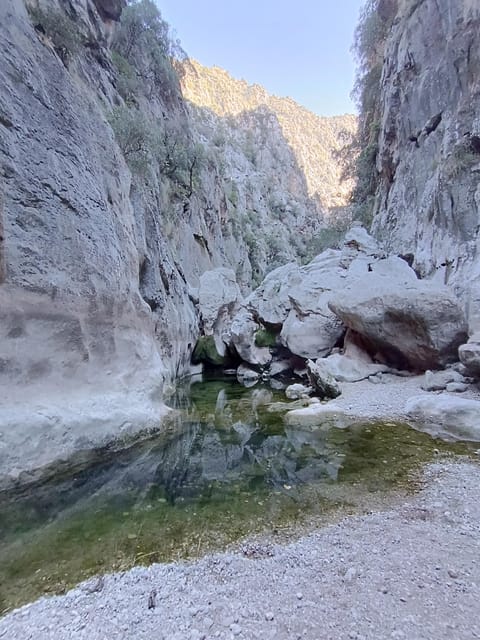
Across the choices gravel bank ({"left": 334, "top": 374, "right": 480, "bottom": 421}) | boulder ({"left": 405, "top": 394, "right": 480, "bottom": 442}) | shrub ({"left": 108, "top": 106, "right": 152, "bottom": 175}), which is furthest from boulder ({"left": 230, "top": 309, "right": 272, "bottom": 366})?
boulder ({"left": 405, "top": 394, "right": 480, "bottom": 442})

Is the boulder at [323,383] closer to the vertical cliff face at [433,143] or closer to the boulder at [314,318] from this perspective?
the boulder at [314,318]

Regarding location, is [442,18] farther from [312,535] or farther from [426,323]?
[312,535]

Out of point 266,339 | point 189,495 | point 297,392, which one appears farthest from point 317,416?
point 266,339

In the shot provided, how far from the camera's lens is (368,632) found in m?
2.08

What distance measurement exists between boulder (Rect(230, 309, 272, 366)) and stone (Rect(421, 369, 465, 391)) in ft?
26.2

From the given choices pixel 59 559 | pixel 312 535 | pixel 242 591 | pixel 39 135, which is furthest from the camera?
pixel 39 135

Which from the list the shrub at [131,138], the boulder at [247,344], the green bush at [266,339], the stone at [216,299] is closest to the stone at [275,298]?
the green bush at [266,339]

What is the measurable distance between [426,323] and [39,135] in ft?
34.4

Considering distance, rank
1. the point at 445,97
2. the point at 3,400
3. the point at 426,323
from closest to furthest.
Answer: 1. the point at 3,400
2. the point at 426,323
3. the point at 445,97

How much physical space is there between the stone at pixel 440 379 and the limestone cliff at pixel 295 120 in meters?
54.5

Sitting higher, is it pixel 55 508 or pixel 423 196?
pixel 423 196

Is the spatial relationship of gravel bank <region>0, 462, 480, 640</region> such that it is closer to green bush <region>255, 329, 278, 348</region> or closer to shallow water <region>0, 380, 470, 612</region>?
Result: shallow water <region>0, 380, 470, 612</region>

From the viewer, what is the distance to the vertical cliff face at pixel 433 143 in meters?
11.4

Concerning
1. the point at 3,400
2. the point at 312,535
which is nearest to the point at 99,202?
the point at 3,400
